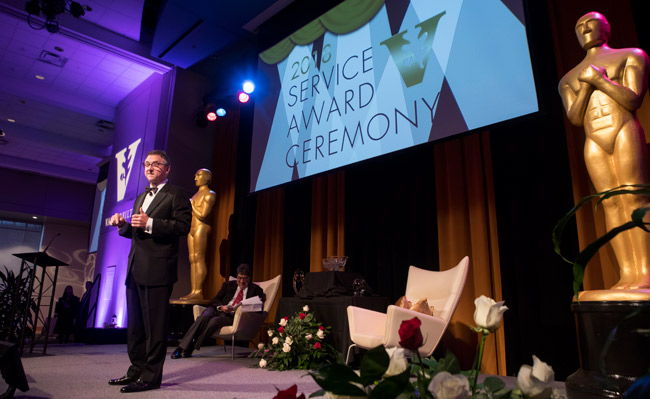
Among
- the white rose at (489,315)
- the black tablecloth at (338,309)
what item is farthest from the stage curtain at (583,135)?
the white rose at (489,315)

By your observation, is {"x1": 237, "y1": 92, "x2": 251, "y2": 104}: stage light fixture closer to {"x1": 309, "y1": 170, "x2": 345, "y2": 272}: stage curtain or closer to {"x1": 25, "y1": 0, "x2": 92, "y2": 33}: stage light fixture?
{"x1": 309, "y1": 170, "x2": 345, "y2": 272}: stage curtain

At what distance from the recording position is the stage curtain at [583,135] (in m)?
2.65

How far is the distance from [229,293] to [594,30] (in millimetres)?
3952

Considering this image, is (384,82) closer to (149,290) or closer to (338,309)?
(338,309)

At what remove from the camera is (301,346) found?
327 centimetres

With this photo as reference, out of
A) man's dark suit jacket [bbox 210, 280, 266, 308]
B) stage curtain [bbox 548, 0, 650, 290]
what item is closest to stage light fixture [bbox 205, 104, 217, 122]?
man's dark suit jacket [bbox 210, 280, 266, 308]

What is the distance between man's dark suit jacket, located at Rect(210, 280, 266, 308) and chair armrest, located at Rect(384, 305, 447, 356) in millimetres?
2117

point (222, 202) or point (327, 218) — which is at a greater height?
point (222, 202)

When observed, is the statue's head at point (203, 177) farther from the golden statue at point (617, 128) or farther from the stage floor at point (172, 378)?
the golden statue at point (617, 128)

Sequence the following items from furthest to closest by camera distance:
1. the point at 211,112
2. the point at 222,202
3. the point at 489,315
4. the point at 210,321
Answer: the point at 211,112 < the point at 222,202 < the point at 210,321 < the point at 489,315

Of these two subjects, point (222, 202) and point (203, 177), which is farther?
point (222, 202)

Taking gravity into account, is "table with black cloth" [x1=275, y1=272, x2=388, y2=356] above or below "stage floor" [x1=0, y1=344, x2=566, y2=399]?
above

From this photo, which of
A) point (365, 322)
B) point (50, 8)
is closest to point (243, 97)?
point (50, 8)

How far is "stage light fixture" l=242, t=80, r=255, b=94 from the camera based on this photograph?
211 inches
